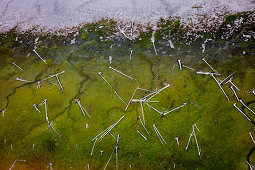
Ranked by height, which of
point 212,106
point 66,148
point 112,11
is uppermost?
point 112,11

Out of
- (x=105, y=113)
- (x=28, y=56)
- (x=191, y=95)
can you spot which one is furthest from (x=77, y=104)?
(x=191, y=95)

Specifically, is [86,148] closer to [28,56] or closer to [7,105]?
[7,105]

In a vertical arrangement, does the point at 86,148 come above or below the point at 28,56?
below

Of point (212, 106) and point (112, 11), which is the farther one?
point (112, 11)

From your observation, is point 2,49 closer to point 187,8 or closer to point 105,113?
point 105,113

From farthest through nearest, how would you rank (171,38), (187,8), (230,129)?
(187,8), (171,38), (230,129)

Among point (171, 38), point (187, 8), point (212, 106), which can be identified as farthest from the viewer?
point (187, 8)
